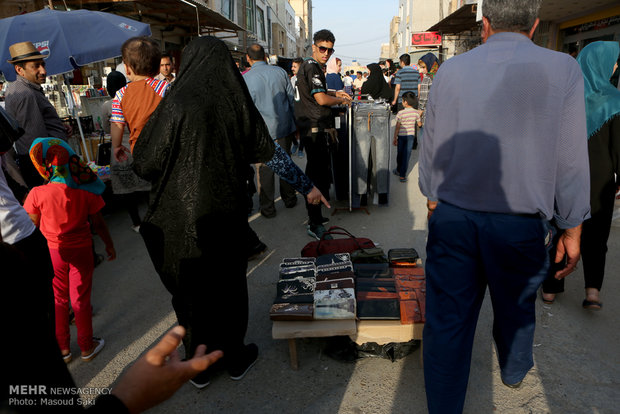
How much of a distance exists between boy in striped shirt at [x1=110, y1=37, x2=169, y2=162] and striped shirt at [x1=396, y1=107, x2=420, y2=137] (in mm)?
4597

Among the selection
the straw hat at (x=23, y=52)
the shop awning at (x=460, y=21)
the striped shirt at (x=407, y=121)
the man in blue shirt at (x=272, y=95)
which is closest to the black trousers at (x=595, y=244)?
the man in blue shirt at (x=272, y=95)

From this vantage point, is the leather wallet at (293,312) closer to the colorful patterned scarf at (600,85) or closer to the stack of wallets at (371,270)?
the stack of wallets at (371,270)

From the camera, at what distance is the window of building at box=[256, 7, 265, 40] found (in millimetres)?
32272

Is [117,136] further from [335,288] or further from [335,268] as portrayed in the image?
[335,288]

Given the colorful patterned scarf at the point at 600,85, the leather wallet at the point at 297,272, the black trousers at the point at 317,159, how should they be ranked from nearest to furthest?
the colorful patterned scarf at the point at 600,85, the leather wallet at the point at 297,272, the black trousers at the point at 317,159

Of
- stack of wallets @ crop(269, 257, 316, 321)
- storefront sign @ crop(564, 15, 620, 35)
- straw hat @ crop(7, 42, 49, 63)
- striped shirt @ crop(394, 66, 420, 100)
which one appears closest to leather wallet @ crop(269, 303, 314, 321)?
stack of wallets @ crop(269, 257, 316, 321)

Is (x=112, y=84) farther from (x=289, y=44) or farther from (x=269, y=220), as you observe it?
(x=289, y=44)

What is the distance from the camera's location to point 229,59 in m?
2.23

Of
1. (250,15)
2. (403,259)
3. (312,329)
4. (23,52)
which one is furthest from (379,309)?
(250,15)

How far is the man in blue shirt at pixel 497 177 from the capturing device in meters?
1.68

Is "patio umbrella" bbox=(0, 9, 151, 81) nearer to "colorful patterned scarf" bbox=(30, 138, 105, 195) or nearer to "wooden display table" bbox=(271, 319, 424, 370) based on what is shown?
"colorful patterned scarf" bbox=(30, 138, 105, 195)

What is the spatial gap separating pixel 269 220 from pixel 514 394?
3827mm

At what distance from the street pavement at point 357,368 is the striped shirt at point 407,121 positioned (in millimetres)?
3797

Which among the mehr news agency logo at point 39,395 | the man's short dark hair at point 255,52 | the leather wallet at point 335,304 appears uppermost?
the man's short dark hair at point 255,52
